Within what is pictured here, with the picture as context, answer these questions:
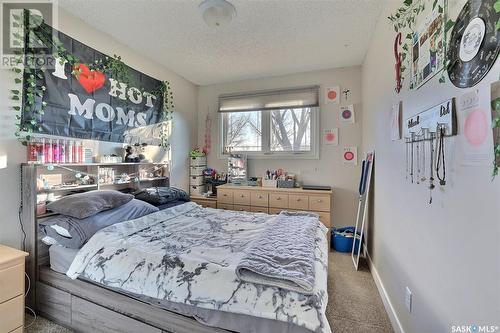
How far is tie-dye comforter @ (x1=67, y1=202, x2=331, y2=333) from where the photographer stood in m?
1.16

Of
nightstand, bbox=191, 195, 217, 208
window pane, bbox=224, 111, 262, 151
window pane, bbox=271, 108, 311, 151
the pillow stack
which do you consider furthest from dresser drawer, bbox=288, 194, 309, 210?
the pillow stack

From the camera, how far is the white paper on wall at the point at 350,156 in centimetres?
353

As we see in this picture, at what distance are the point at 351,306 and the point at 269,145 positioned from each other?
2589mm

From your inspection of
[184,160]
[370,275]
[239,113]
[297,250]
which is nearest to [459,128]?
[297,250]

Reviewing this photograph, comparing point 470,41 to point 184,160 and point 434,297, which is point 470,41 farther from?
point 184,160

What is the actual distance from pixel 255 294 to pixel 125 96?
2.76m

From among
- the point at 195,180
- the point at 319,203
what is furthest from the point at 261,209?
the point at 195,180

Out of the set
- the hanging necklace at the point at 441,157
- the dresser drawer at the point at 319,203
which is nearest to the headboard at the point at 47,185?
the dresser drawer at the point at 319,203

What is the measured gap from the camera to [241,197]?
3607mm

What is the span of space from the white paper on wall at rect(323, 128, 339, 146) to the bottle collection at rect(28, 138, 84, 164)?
10.7 ft

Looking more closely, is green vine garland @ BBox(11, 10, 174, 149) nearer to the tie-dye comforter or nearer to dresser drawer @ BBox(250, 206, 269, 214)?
the tie-dye comforter

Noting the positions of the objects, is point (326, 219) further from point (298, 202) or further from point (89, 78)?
point (89, 78)

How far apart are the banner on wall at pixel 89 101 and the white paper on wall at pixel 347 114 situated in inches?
115

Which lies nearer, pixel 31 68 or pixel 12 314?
pixel 12 314
